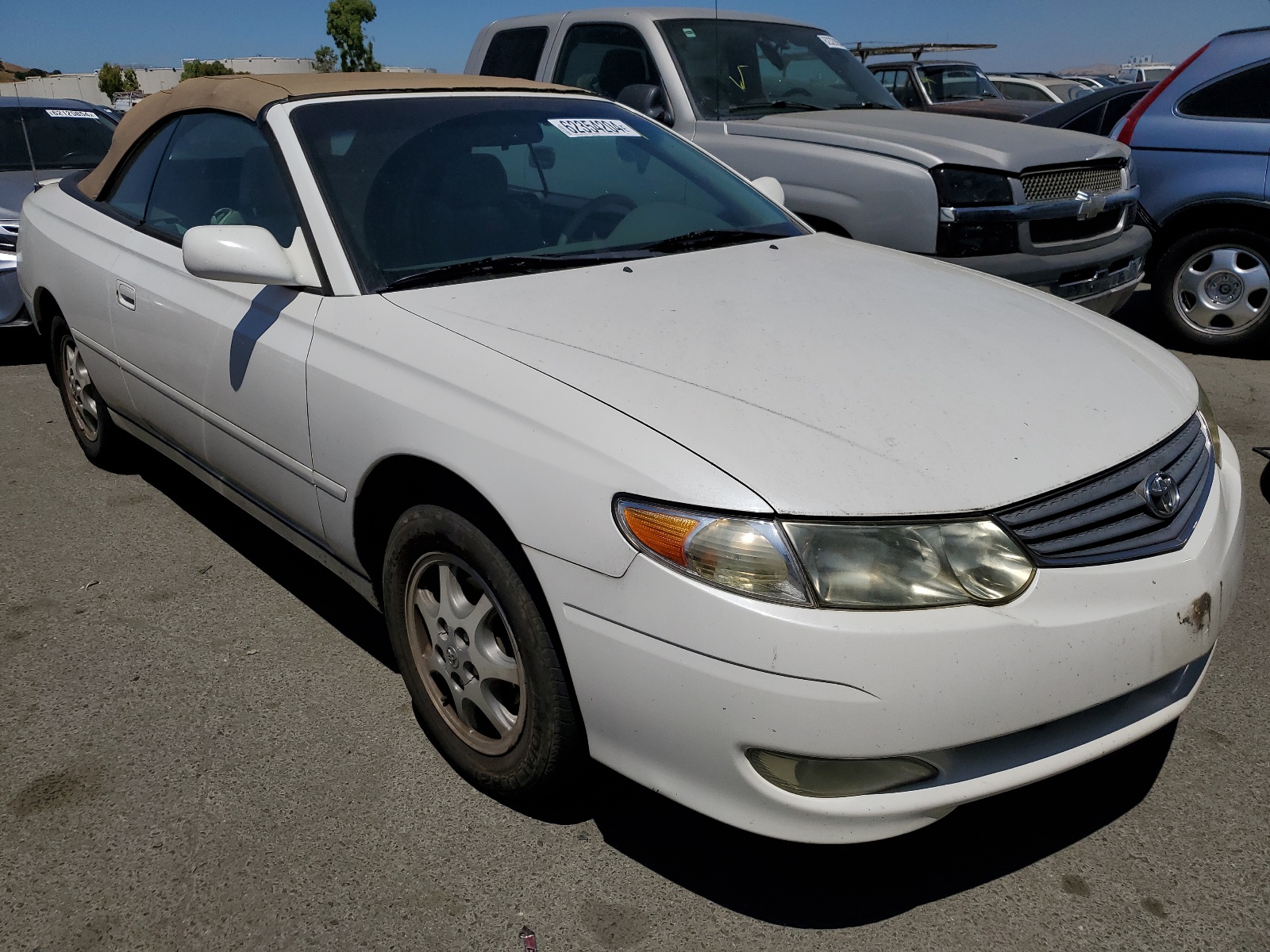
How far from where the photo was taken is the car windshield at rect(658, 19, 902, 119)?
5910 mm

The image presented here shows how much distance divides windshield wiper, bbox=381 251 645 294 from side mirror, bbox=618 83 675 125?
10.1 ft

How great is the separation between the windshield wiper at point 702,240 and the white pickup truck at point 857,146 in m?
1.88

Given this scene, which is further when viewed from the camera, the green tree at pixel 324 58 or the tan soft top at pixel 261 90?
the green tree at pixel 324 58

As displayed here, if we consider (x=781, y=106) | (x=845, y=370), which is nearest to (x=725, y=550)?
(x=845, y=370)

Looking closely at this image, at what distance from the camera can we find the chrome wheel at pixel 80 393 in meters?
4.34

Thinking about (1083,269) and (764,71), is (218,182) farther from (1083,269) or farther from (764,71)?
(1083,269)

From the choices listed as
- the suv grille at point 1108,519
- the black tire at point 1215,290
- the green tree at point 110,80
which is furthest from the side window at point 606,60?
the green tree at point 110,80

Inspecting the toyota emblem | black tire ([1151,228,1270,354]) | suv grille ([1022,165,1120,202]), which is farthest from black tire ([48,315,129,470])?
black tire ([1151,228,1270,354])

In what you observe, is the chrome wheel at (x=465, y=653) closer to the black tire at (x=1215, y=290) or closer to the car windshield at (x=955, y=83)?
the black tire at (x=1215, y=290)

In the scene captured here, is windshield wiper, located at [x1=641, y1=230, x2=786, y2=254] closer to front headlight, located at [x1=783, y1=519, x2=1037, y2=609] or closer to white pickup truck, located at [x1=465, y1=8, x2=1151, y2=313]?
front headlight, located at [x1=783, y1=519, x2=1037, y2=609]

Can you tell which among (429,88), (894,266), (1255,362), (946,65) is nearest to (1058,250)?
(1255,362)

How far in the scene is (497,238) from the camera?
2.94m

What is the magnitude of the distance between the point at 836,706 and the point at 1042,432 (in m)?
0.72

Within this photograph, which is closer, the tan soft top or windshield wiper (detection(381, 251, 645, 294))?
windshield wiper (detection(381, 251, 645, 294))
